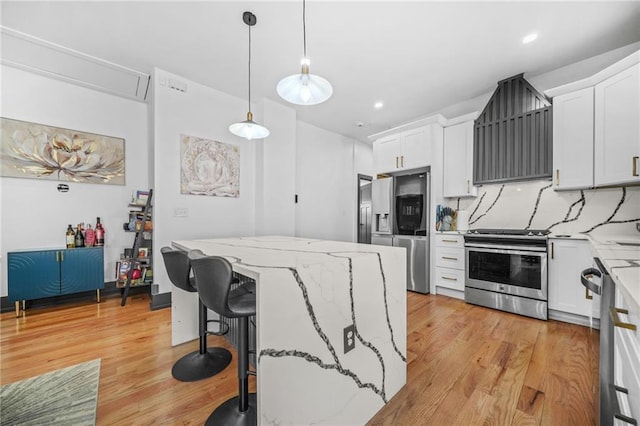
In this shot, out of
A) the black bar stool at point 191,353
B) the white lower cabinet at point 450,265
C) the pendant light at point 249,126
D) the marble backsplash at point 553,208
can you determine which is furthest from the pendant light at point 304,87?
the marble backsplash at point 553,208

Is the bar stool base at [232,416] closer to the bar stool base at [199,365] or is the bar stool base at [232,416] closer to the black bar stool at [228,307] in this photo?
the black bar stool at [228,307]

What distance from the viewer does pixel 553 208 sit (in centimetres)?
290

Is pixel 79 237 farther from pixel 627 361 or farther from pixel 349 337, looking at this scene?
pixel 627 361

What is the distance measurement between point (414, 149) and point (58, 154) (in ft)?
15.6

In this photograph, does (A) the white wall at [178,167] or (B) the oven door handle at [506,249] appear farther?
(A) the white wall at [178,167]

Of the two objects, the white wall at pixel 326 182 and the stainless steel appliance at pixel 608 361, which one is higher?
the white wall at pixel 326 182

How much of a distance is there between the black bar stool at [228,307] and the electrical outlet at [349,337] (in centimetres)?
46

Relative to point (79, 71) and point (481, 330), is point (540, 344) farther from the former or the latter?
point (79, 71)

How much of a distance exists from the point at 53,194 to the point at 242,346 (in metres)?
3.54

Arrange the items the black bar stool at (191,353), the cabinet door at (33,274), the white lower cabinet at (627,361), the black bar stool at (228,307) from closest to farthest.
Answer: the white lower cabinet at (627,361), the black bar stool at (228,307), the black bar stool at (191,353), the cabinet door at (33,274)

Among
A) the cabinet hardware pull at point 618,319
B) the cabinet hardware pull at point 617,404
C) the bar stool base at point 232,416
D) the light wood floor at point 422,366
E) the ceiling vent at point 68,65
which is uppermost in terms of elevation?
the ceiling vent at point 68,65

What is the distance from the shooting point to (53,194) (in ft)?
10.0

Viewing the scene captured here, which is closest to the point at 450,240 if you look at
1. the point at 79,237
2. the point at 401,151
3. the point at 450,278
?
the point at 450,278

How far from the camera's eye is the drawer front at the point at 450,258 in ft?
10.7
